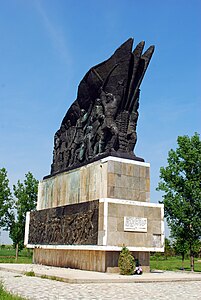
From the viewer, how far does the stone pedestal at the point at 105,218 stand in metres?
12.7

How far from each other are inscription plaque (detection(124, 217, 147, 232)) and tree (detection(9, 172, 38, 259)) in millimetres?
16415

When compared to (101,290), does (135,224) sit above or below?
above

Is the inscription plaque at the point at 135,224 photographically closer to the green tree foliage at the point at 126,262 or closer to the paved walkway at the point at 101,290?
the green tree foliage at the point at 126,262

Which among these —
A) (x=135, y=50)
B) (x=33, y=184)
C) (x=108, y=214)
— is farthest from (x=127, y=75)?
(x=33, y=184)

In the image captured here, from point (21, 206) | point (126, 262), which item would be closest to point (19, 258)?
point (21, 206)

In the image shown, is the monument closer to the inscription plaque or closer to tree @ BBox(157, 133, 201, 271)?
the inscription plaque

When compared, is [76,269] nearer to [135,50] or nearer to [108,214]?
[108,214]

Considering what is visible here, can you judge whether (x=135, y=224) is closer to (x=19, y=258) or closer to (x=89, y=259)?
(x=89, y=259)

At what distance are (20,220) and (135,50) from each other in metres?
17.8

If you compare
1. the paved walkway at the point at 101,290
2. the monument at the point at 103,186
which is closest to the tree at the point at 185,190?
the monument at the point at 103,186

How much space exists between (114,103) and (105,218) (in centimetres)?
486

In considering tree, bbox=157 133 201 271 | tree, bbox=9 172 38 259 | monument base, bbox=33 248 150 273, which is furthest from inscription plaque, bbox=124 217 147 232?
tree, bbox=9 172 38 259

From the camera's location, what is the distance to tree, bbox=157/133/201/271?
20328 millimetres

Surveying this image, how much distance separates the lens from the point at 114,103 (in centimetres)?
1486
